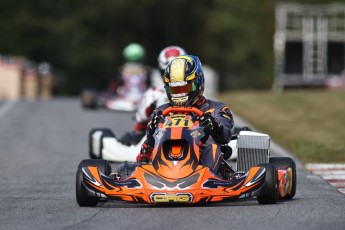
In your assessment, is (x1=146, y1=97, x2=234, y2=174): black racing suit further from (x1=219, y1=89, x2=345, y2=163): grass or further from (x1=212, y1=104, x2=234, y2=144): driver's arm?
(x1=219, y1=89, x2=345, y2=163): grass

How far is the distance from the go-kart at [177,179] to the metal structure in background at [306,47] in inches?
1591

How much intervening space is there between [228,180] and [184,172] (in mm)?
420

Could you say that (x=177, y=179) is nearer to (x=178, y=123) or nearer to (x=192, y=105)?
(x=178, y=123)

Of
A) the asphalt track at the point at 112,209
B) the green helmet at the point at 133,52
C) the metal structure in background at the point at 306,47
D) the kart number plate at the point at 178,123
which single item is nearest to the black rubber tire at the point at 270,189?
the asphalt track at the point at 112,209

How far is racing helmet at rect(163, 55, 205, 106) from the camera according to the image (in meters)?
10.9

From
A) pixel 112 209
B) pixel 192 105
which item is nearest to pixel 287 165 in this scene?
pixel 192 105

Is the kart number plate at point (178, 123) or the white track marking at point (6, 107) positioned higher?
the kart number plate at point (178, 123)

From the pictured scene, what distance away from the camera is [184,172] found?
10070mm

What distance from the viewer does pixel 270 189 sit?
403 inches

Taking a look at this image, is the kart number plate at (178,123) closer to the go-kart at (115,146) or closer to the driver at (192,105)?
the driver at (192,105)

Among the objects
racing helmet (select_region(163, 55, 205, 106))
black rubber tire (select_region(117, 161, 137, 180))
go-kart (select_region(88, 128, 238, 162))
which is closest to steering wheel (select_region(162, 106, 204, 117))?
racing helmet (select_region(163, 55, 205, 106))

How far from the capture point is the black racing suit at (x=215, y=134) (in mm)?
10516

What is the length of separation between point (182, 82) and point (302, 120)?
14186mm

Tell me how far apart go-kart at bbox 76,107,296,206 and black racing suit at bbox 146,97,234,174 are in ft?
0.40
